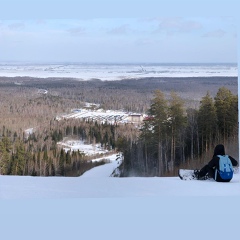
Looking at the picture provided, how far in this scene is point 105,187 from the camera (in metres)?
7.45

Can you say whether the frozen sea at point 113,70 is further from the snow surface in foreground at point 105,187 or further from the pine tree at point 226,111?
the snow surface in foreground at point 105,187

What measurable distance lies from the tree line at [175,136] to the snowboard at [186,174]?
0.24 ft

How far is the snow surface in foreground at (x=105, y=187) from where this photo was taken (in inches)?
288

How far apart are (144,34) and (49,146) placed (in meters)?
1.95

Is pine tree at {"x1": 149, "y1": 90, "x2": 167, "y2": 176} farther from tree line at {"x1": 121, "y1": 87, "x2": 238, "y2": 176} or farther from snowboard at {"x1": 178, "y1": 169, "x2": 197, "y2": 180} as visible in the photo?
snowboard at {"x1": 178, "y1": 169, "x2": 197, "y2": 180}

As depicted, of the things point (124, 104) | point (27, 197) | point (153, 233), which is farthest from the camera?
point (124, 104)

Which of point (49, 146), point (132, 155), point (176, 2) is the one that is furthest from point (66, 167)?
point (176, 2)

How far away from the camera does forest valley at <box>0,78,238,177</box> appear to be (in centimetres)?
761

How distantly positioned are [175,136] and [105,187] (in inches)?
46.1

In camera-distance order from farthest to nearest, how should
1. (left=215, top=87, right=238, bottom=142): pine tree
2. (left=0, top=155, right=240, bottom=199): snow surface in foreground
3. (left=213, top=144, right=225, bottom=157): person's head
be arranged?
(left=215, top=87, right=238, bottom=142): pine tree → (left=213, top=144, right=225, bottom=157): person's head → (left=0, top=155, right=240, bottom=199): snow surface in foreground

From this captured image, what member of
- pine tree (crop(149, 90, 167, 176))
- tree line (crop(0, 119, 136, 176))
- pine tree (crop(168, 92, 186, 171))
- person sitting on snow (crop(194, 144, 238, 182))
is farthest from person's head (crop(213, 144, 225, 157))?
tree line (crop(0, 119, 136, 176))

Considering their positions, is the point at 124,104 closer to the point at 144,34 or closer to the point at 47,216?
the point at 144,34

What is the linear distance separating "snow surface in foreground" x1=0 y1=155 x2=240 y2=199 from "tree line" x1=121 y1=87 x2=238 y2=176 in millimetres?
222

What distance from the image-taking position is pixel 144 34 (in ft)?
24.6
